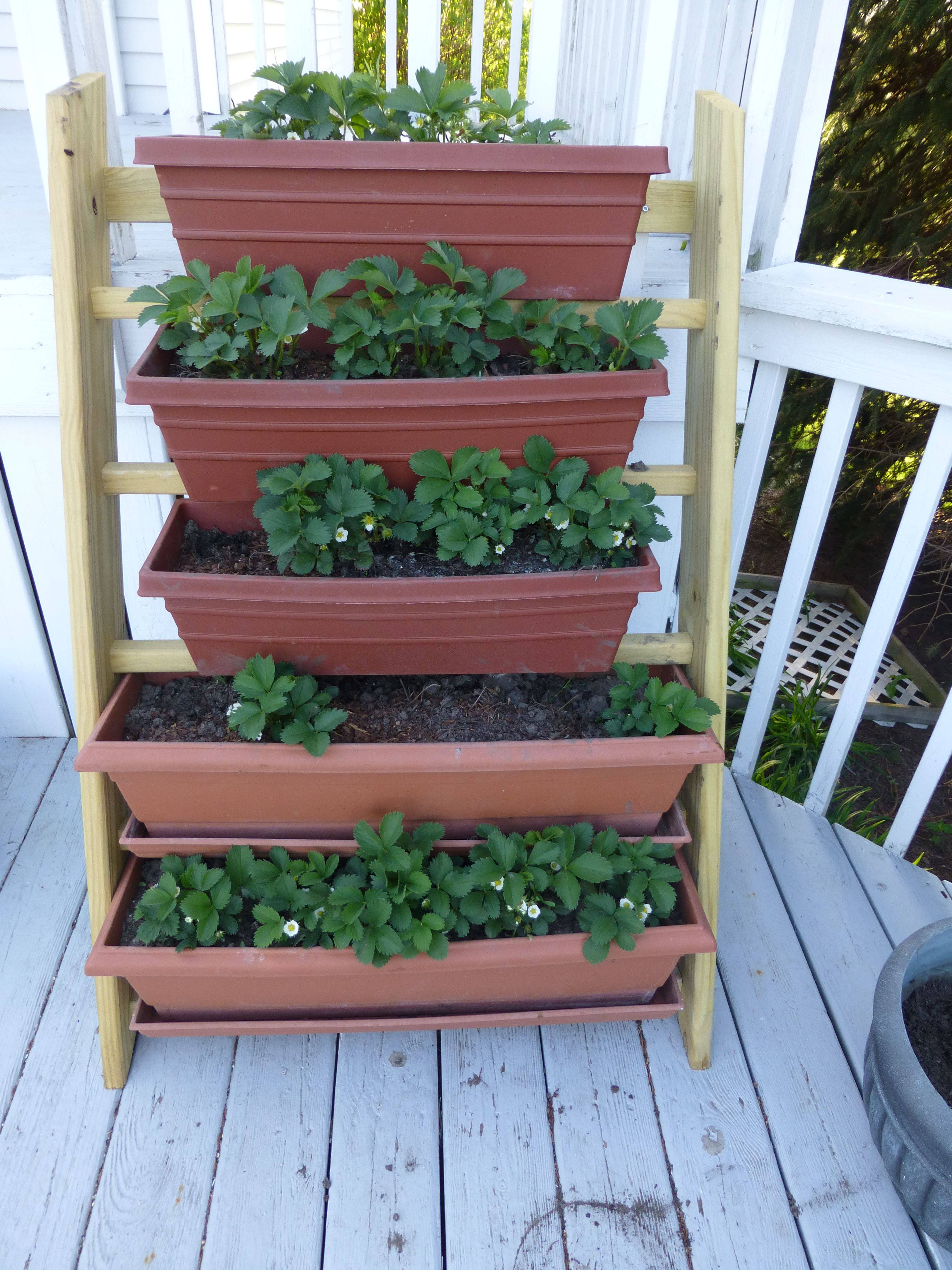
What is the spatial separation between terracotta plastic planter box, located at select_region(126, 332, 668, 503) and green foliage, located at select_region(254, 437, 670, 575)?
0.06 feet

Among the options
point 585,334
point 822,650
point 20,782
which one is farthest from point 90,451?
point 822,650

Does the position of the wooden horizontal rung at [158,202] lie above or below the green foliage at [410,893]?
above

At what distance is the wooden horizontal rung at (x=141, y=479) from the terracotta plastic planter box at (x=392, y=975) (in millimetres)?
512

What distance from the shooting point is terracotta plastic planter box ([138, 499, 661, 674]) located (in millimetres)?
955

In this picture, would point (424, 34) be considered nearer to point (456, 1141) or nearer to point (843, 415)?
point (843, 415)

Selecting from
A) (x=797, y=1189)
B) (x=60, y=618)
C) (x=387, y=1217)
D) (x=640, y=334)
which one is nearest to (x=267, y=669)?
(x=640, y=334)

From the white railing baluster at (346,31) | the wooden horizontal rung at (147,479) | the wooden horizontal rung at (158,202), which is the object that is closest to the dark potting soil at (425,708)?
the wooden horizontal rung at (147,479)

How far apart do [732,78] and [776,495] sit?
212 cm

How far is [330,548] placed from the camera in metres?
0.99

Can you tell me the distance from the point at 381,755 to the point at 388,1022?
401 millimetres

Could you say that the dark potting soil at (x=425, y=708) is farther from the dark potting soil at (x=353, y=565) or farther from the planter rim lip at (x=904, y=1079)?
the planter rim lip at (x=904, y=1079)

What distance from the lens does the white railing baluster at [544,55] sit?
1222mm

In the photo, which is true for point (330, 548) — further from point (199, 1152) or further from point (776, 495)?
point (776, 495)

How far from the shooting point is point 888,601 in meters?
1.38
